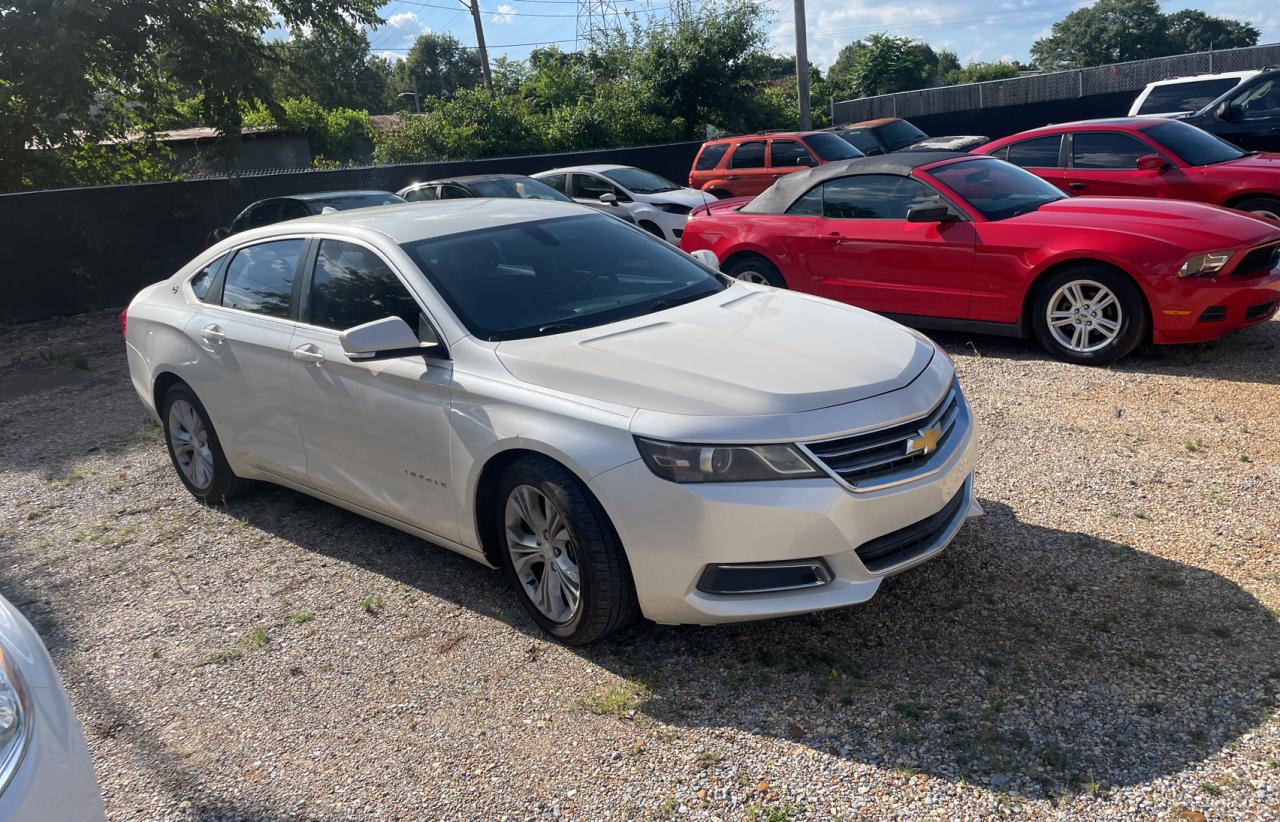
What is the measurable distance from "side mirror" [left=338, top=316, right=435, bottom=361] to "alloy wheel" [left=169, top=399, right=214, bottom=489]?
2057 millimetres

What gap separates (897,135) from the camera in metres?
21.1

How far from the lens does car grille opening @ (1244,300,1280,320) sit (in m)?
6.68

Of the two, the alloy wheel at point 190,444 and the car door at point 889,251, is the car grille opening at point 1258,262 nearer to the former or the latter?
the car door at point 889,251

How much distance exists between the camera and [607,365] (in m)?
3.76

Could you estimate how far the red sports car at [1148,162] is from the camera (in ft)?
30.3

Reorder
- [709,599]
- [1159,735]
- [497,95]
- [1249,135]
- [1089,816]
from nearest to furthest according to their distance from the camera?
[1089,816] → [1159,735] → [709,599] → [1249,135] → [497,95]

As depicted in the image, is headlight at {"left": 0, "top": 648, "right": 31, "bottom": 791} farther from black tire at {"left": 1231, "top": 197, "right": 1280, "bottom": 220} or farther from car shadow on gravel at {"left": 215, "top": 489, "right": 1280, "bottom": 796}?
black tire at {"left": 1231, "top": 197, "right": 1280, "bottom": 220}

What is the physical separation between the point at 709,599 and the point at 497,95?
28.8m

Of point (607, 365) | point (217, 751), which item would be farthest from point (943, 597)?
point (217, 751)

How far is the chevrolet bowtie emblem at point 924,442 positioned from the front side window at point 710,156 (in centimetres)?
1526

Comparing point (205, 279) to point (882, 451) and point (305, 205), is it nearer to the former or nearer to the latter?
point (882, 451)

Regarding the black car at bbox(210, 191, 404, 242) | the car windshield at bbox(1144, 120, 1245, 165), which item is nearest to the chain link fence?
the car windshield at bbox(1144, 120, 1245, 165)

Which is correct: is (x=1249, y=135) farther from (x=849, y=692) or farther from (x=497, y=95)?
(x=497, y=95)

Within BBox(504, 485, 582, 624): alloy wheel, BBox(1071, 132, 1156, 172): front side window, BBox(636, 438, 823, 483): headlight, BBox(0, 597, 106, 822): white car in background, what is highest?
BBox(1071, 132, 1156, 172): front side window
